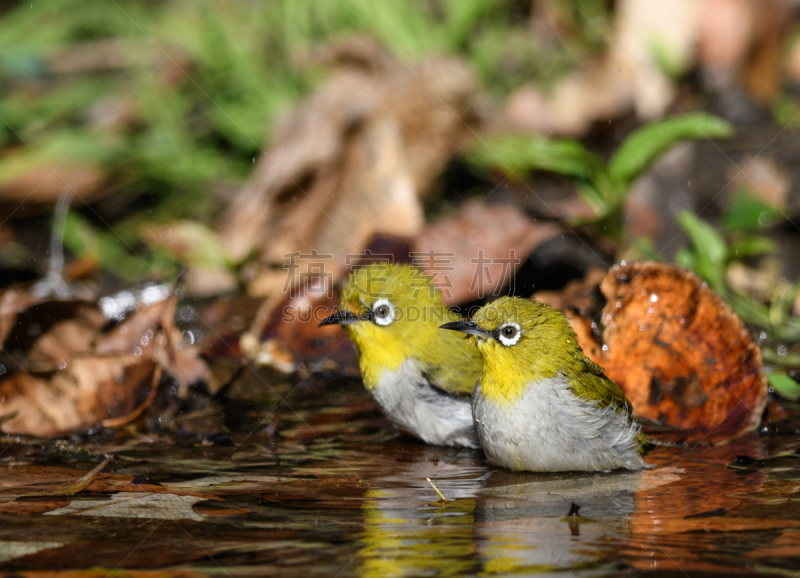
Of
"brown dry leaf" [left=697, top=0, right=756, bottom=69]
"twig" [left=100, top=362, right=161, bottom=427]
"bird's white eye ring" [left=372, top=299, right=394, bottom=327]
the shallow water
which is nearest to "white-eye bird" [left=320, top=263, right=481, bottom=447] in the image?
"bird's white eye ring" [left=372, top=299, right=394, bottom=327]

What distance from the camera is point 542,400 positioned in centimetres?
342

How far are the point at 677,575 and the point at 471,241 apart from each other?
365cm

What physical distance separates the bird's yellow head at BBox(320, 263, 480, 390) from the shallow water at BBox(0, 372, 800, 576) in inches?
17.1

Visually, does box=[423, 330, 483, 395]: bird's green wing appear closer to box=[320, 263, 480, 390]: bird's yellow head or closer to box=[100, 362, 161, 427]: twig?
box=[320, 263, 480, 390]: bird's yellow head

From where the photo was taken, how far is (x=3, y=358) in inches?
197

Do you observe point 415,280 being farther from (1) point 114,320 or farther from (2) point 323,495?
(1) point 114,320

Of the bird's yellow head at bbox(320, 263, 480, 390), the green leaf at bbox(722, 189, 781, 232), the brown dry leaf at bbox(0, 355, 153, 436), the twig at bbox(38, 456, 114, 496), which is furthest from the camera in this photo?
the green leaf at bbox(722, 189, 781, 232)

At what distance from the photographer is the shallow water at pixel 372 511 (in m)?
2.25

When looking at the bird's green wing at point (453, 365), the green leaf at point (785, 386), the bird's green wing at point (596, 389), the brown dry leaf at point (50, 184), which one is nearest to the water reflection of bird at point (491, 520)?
the bird's green wing at point (596, 389)

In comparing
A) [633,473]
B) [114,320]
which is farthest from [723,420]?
[114,320]

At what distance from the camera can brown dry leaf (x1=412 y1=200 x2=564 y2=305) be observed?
5.43 m

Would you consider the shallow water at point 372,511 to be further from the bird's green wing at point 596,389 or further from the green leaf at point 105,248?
the green leaf at point 105,248

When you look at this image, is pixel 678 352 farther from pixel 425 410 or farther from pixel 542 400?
pixel 425 410

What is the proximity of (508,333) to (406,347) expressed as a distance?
804 millimetres
